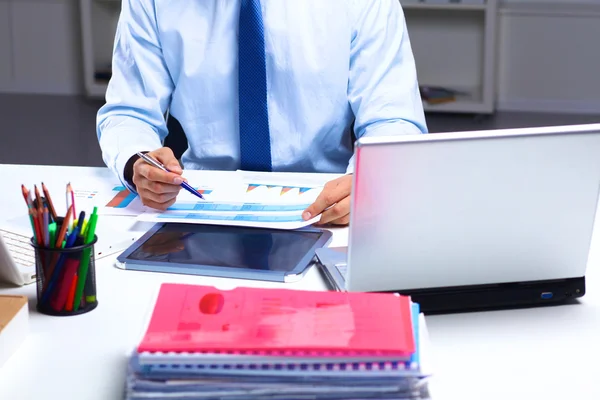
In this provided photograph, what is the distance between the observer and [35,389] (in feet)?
2.89

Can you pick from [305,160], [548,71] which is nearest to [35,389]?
[305,160]

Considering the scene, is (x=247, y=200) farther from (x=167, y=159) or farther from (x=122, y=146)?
(x=122, y=146)

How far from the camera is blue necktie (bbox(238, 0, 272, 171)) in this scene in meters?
1.70

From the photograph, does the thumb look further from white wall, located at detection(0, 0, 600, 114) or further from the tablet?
white wall, located at detection(0, 0, 600, 114)

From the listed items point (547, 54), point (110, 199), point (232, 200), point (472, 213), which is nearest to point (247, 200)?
point (232, 200)

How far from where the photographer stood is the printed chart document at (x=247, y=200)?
132cm

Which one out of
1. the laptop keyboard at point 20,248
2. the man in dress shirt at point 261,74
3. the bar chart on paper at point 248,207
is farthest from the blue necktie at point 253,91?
the laptop keyboard at point 20,248

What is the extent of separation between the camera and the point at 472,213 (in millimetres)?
1000

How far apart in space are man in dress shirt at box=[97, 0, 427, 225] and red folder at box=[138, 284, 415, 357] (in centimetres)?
85

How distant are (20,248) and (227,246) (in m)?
0.30

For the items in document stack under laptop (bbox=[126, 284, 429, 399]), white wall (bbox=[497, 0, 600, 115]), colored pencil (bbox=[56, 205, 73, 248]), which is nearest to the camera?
document stack under laptop (bbox=[126, 284, 429, 399])

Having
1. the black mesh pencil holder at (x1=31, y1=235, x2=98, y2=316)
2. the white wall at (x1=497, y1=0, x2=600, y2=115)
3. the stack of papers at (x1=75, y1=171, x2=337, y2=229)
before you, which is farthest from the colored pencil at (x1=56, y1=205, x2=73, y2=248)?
the white wall at (x1=497, y1=0, x2=600, y2=115)

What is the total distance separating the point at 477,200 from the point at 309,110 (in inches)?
32.7

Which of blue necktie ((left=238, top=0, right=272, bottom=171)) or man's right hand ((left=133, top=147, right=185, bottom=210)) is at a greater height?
blue necktie ((left=238, top=0, right=272, bottom=171))
